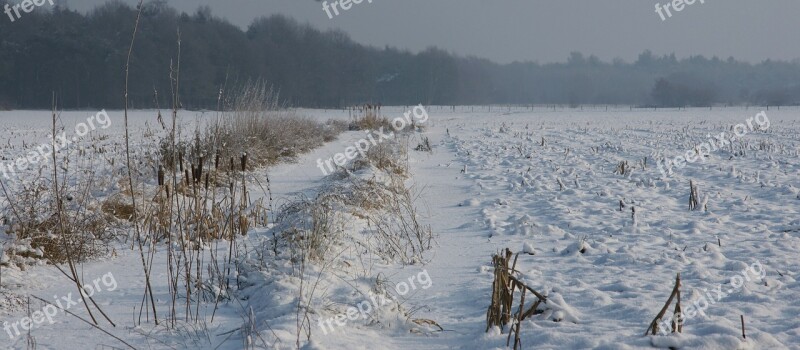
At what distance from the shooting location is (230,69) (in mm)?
77875

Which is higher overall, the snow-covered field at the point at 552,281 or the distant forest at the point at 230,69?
the distant forest at the point at 230,69

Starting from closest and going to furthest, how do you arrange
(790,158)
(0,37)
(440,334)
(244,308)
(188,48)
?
(440,334), (244,308), (790,158), (0,37), (188,48)

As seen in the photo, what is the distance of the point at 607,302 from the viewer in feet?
11.8

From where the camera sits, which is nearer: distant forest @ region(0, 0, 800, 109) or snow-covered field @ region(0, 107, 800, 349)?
snow-covered field @ region(0, 107, 800, 349)

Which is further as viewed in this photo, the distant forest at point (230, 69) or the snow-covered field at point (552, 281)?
the distant forest at point (230, 69)

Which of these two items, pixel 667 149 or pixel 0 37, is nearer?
pixel 667 149

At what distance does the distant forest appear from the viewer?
6419cm

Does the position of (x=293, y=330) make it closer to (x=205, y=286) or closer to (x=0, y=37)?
(x=205, y=286)

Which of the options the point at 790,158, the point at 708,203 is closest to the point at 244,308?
the point at 708,203

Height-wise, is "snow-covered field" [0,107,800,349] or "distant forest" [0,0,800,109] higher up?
"distant forest" [0,0,800,109]

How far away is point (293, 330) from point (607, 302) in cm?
192

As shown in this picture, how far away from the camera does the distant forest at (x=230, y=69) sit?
2527 inches

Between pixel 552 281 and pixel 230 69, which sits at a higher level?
pixel 230 69

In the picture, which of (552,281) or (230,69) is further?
(230,69)
